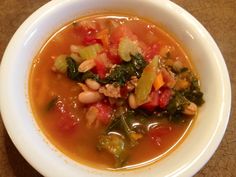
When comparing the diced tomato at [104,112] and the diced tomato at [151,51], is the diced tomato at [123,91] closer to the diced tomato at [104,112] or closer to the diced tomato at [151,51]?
the diced tomato at [104,112]

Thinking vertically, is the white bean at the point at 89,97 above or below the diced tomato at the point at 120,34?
below

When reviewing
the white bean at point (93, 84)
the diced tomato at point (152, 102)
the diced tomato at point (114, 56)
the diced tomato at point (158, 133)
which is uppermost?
the diced tomato at point (114, 56)

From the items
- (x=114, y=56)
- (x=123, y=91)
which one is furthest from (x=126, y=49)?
(x=123, y=91)

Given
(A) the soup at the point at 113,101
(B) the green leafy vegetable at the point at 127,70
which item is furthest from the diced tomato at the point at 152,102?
(B) the green leafy vegetable at the point at 127,70

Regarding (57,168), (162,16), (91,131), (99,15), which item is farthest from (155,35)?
(57,168)

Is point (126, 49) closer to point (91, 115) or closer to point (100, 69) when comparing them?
point (100, 69)

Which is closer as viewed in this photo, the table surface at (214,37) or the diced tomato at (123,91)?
the diced tomato at (123,91)

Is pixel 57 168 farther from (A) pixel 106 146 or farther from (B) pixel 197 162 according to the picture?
(B) pixel 197 162
